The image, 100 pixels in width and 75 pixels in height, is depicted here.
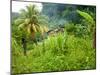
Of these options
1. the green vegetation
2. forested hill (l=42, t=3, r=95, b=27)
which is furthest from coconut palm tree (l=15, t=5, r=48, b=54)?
forested hill (l=42, t=3, r=95, b=27)

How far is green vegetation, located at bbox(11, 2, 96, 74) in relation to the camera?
2.33 m

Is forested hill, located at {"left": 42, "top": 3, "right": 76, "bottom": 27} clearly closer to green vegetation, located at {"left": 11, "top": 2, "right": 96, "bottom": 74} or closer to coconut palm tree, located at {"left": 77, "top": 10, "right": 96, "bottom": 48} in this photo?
green vegetation, located at {"left": 11, "top": 2, "right": 96, "bottom": 74}

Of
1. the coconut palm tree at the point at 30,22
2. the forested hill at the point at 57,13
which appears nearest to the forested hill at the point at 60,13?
the forested hill at the point at 57,13

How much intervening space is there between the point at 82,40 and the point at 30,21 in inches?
25.9

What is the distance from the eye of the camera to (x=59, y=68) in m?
2.47

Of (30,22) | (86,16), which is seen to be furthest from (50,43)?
(86,16)

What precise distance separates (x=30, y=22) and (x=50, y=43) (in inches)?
12.5

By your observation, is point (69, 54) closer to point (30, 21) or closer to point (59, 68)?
point (59, 68)

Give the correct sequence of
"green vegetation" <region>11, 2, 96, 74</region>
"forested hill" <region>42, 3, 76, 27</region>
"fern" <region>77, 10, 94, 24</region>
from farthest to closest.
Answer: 1. "fern" <region>77, 10, 94, 24</region>
2. "forested hill" <region>42, 3, 76, 27</region>
3. "green vegetation" <region>11, 2, 96, 74</region>

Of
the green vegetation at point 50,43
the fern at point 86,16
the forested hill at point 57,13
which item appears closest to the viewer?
the green vegetation at point 50,43

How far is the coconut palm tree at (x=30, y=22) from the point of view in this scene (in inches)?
92.0

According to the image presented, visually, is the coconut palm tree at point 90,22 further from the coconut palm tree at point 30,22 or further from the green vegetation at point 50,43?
the coconut palm tree at point 30,22

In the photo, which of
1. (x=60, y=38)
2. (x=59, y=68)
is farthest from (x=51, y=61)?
(x=60, y=38)

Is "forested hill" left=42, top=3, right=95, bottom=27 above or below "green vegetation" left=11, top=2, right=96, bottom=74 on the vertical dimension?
above
